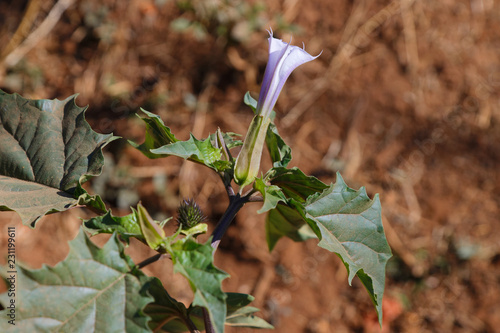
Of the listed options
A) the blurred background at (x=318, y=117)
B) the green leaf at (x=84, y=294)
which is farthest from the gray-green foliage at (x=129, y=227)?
the blurred background at (x=318, y=117)

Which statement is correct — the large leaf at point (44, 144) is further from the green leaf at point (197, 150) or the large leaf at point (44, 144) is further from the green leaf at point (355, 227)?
the green leaf at point (355, 227)

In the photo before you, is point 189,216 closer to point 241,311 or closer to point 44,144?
point 241,311

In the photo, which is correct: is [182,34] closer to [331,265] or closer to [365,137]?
[365,137]

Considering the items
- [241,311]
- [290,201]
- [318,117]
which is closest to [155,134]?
[290,201]

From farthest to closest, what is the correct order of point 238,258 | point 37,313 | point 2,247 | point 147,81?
point 147,81 → point 238,258 → point 2,247 → point 37,313

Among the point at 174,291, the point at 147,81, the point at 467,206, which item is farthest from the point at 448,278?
the point at 147,81

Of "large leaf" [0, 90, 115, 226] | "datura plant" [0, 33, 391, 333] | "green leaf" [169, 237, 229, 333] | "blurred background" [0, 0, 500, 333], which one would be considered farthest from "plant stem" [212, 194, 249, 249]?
"blurred background" [0, 0, 500, 333]
